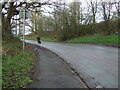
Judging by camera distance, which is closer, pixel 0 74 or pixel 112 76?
pixel 0 74

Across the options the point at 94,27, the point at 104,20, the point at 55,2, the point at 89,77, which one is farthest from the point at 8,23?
the point at 94,27

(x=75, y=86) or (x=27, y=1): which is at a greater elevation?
(x=27, y=1)

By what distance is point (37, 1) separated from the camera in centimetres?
1923

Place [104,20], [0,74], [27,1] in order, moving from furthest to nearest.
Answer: [104,20]
[27,1]
[0,74]

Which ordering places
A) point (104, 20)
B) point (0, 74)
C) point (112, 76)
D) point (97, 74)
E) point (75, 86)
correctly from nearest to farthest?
1. point (75, 86)
2. point (0, 74)
3. point (112, 76)
4. point (97, 74)
5. point (104, 20)

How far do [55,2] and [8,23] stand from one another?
17.3 ft

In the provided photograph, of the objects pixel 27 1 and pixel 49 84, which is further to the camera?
pixel 27 1

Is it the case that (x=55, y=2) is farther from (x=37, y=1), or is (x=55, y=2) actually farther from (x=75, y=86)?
(x=75, y=86)

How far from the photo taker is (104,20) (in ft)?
100

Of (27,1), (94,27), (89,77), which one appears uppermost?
(27,1)

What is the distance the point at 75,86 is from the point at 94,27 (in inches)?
1182

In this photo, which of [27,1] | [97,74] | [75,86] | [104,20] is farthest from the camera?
[104,20]

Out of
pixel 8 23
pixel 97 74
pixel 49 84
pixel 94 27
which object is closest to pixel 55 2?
pixel 8 23

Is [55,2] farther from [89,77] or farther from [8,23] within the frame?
[89,77]
